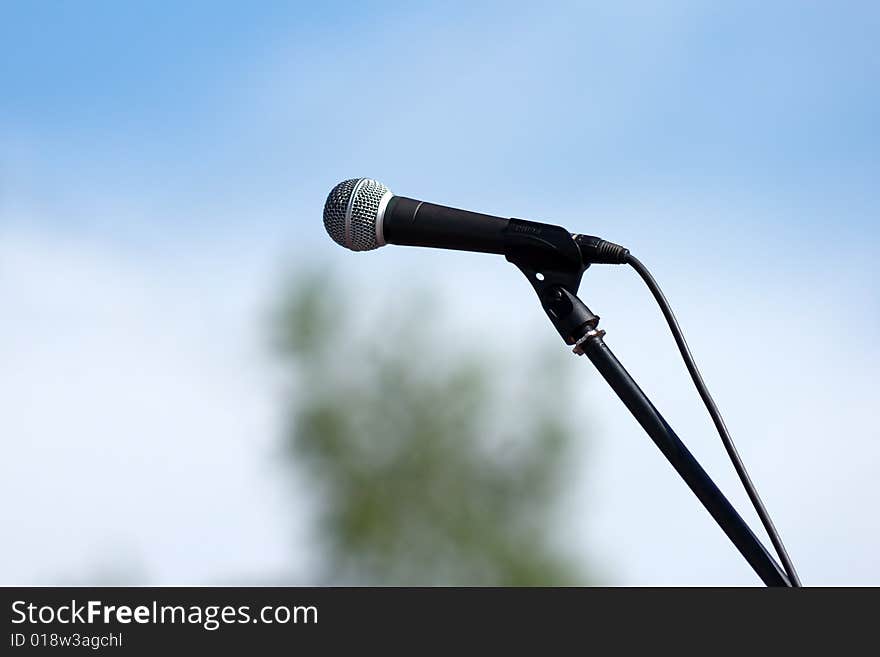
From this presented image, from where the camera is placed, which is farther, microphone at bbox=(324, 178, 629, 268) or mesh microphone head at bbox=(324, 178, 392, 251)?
mesh microphone head at bbox=(324, 178, 392, 251)

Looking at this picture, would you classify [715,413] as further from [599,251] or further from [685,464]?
[599,251]

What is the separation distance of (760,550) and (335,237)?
1244 millimetres

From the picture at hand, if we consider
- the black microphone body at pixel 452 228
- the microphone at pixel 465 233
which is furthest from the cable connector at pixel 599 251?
the black microphone body at pixel 452 228

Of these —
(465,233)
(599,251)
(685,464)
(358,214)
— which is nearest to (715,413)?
(685,464)

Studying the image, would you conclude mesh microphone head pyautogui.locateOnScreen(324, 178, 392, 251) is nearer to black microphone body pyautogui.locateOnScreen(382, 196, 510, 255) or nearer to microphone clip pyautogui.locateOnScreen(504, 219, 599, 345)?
black microphone body pyautogui.locateOnScreen(382, 196, 510, 255)

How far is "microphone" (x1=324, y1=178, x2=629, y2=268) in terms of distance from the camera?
2238mm

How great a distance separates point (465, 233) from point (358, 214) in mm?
299

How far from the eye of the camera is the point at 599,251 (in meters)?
2.24

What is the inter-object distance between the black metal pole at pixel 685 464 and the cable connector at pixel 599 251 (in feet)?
0.68

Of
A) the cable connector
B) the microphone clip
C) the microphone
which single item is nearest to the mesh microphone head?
the microphone

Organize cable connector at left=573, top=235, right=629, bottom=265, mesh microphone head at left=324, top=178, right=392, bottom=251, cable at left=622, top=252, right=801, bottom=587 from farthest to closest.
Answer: mesh microphone head at left=324, top=178, right=392, bottom=251 < cable connector at left=573, top=235, right=629, bottom=265 < cable at left=622, top=252, right=801, bottom=587
